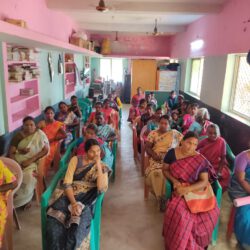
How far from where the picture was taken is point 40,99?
4.63 m

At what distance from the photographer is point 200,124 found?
402 cm

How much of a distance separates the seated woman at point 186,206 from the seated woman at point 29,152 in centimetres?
148

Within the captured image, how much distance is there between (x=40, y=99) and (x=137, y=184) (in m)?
2.35

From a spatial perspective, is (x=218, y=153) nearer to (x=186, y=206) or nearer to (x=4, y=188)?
(x=186, y=206)

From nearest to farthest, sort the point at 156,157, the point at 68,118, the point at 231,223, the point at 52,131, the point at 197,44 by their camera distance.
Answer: the point at 231,223 < the point at 156,157 < the point at 52,131 < the point at 68,118 < the point at 197,44

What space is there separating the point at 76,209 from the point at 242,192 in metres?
1.61

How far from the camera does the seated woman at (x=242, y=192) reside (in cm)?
231

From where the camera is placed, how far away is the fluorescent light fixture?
19.5ft

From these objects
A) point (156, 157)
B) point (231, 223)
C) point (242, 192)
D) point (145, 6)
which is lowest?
point (231, 223)

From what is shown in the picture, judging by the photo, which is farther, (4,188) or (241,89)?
(241,89)

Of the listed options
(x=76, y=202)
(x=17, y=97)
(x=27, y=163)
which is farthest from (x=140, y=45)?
(x=76, y=202)

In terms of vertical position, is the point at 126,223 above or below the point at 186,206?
below

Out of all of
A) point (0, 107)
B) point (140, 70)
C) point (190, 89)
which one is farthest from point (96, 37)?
point (0, 107)

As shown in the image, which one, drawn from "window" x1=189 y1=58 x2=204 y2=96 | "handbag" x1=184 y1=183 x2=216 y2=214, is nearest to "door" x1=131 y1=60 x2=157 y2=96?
"window" x1=189 y1=58 x2=204 y2=96
